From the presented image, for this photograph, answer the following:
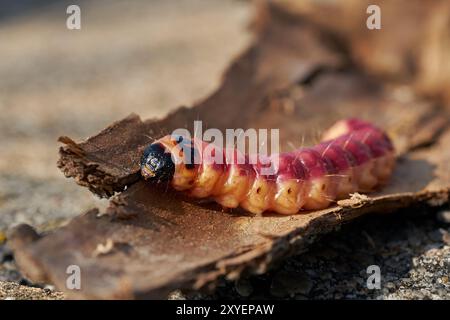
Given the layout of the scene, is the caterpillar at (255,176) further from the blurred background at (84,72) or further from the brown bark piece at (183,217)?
the blurred background at (84,72)

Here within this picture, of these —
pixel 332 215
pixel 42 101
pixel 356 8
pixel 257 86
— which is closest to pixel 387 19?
pixel 356 8

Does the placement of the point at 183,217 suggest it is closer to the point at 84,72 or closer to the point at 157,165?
the point at 157,165

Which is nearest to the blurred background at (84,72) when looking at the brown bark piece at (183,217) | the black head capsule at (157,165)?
the brown bark piece at (183,217)

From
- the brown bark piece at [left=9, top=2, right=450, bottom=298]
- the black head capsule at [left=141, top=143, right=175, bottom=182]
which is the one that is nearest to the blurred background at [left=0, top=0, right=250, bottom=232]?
the brown bark piece at [left=9, top=2, right=450, bottom=298]

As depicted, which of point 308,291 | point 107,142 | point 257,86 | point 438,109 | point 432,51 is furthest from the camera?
point 432,51

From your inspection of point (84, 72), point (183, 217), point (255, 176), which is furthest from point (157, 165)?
point (84, 72)

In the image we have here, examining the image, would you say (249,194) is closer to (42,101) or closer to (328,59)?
(328,59)
